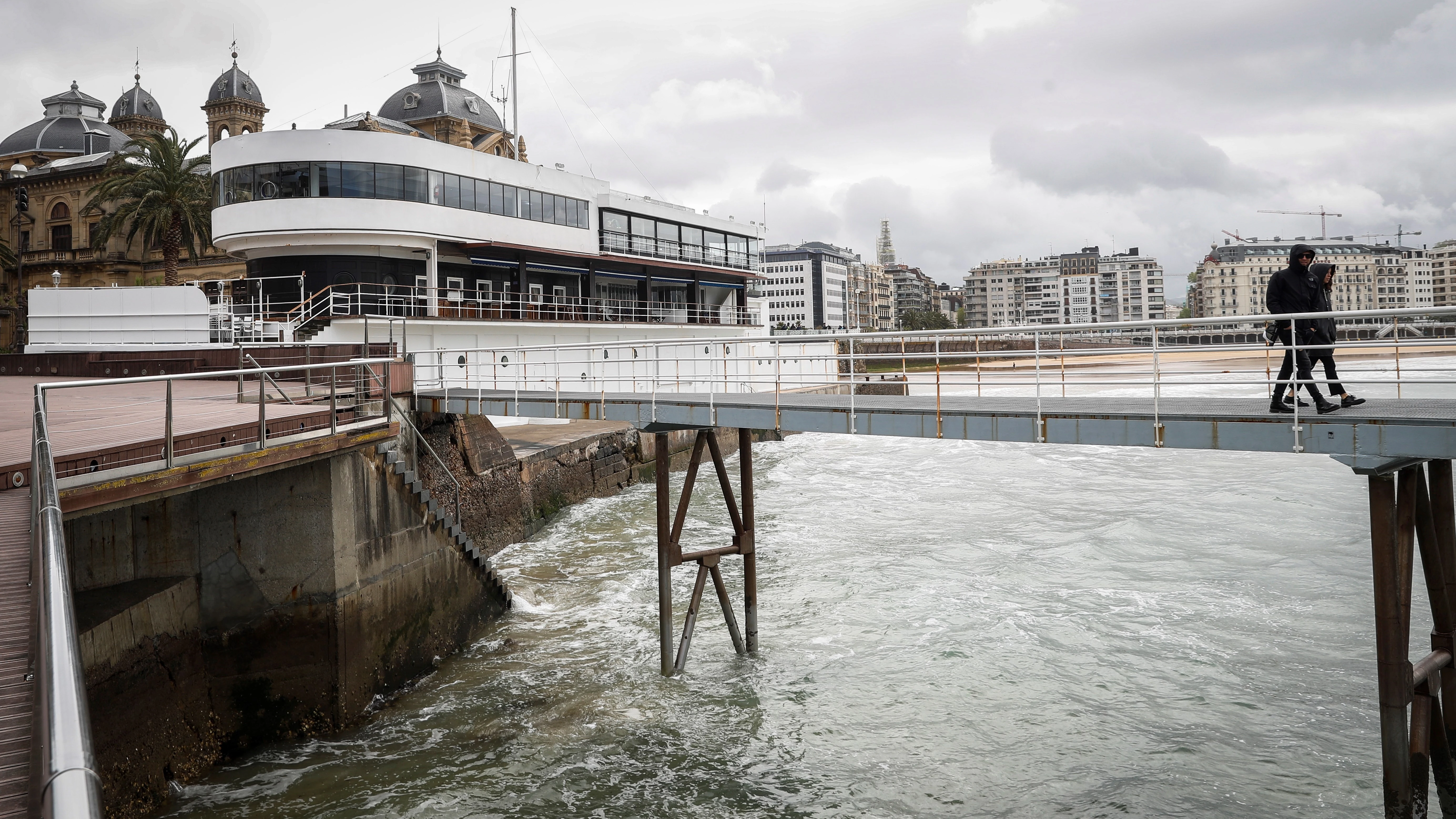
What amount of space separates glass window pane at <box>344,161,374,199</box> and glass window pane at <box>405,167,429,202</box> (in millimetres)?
1059

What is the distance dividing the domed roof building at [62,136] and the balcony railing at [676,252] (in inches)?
2217

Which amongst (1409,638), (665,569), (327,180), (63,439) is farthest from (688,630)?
(327,180)

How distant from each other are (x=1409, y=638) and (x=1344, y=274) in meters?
167

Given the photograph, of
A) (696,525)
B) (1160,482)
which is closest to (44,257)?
(696,525)

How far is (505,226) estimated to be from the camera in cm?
3378

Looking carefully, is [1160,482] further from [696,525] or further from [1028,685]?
[1028,685]

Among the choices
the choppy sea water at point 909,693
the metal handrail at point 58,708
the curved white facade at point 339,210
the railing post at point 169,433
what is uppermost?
the curved white facade at point 339,210

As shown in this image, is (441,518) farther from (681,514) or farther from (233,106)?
(233,106)

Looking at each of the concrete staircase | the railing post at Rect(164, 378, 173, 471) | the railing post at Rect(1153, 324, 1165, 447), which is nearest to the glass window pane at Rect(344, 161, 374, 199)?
the concrete staircase

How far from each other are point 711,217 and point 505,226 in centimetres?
1467

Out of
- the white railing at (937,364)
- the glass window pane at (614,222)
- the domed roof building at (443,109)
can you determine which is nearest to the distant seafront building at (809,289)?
the white railing at (937,364)

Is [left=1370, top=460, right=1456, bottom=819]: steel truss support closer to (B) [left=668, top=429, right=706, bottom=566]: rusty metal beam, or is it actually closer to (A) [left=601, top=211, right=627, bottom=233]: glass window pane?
(B) [left=668, top=429, right=706, bottom=566]: rusty metal beam

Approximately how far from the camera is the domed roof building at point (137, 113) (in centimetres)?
8088

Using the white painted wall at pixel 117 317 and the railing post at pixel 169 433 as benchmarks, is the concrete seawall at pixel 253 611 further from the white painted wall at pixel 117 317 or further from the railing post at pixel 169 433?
the white painted wall at pixel 117 317
